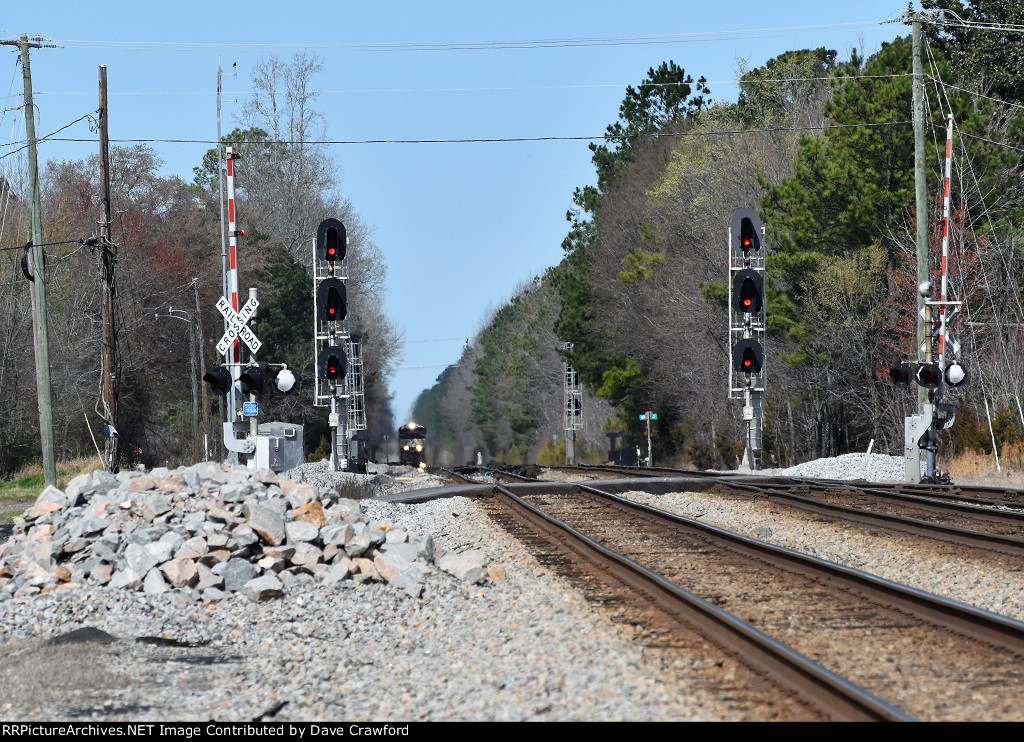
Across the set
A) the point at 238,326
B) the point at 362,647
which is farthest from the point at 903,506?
the point at 362,647

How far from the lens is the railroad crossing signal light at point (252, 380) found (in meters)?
20.0

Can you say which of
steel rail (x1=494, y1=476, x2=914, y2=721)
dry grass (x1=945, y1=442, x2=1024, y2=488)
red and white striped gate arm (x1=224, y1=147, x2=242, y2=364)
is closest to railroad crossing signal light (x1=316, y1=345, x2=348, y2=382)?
red and white striped gate arm (x1=224, y1=147, x2=242, y2=364)

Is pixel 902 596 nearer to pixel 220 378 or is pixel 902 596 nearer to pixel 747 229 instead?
pixel 220 378

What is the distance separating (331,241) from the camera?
26.6 meters

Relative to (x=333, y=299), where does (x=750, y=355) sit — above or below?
below

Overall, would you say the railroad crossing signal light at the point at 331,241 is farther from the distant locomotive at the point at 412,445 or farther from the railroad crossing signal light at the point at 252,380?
the distant locomotive at the point at 412,445

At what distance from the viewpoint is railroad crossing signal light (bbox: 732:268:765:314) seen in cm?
2761

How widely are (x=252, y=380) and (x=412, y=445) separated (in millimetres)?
52298

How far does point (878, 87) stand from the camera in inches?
1588

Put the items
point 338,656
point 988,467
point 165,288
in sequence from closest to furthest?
point 338,656
point 988,467
point 165,288

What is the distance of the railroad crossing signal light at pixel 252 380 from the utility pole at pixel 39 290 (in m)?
8.83

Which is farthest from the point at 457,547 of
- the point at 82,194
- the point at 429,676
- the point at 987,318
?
the point at 82,194

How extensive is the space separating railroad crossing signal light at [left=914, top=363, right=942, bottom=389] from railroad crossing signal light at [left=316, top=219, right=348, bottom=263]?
12049 millimetres
